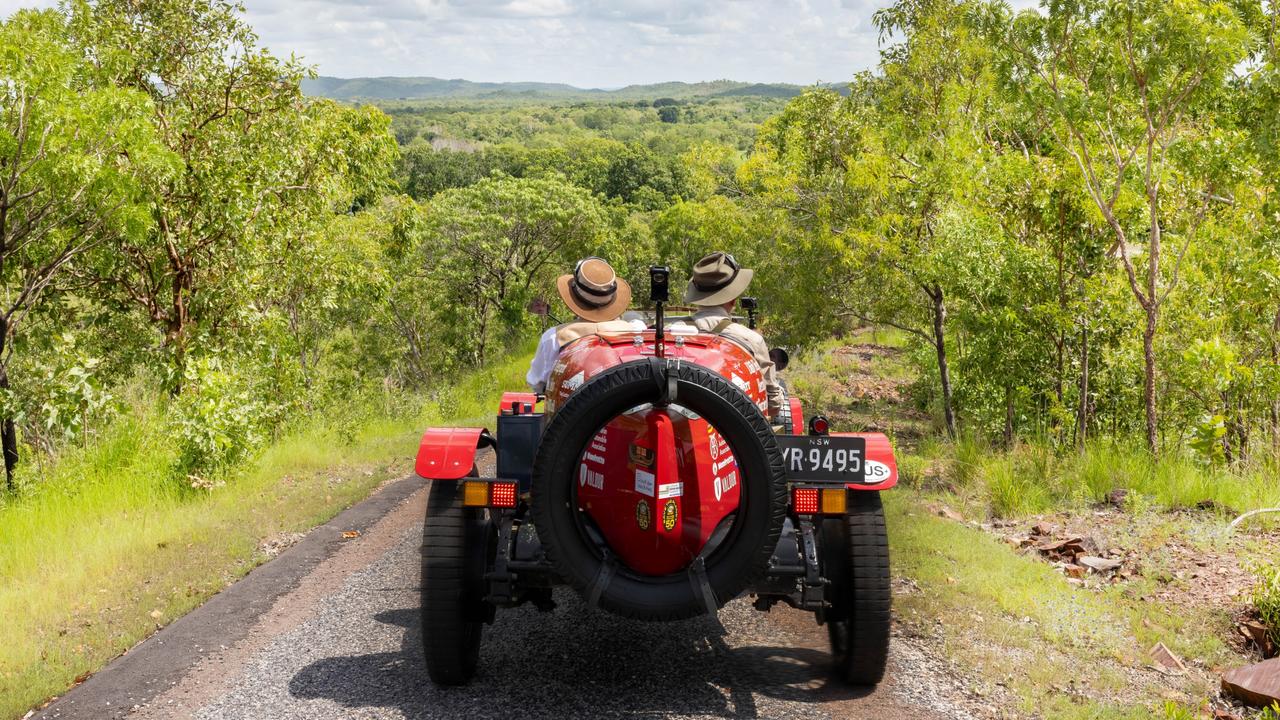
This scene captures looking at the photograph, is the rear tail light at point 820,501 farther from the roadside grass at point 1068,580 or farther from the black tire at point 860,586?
the roadside grass at point 1068,580

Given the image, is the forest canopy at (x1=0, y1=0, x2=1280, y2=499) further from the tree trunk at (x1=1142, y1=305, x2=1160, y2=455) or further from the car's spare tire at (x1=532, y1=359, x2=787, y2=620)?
the car's spare tire at (x1=532, y1=359, x2=787, y2=620)

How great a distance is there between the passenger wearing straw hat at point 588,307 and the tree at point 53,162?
5.23 meters

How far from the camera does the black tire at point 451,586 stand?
17.2 feet

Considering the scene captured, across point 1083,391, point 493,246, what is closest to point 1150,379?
point 1083,391

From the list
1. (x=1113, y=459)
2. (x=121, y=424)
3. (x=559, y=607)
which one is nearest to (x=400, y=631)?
(x=559, y=607)

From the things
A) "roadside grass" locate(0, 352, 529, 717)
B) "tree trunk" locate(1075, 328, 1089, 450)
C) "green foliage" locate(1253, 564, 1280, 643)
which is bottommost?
"roadside grass" locate(0, 352, 529, 717)

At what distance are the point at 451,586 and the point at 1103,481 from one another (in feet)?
23.8

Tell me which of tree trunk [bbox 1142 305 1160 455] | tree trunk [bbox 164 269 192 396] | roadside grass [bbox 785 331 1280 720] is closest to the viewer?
roadside grass [bbox 785 331 1280 720]

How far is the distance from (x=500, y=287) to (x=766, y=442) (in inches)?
1111

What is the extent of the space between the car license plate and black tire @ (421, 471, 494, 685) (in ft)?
5.85

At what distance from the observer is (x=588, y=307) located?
6777 mm

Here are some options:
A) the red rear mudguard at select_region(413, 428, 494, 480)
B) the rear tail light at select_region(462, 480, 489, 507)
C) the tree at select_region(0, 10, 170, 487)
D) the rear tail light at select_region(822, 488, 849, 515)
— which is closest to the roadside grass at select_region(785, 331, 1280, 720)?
the rear tail light at select_region(822, 488, 849, 515)

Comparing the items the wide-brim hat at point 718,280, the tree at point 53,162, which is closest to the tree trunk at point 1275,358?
the wide-brim hat at point 718,280

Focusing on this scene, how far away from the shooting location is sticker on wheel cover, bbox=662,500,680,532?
4.96 meters
